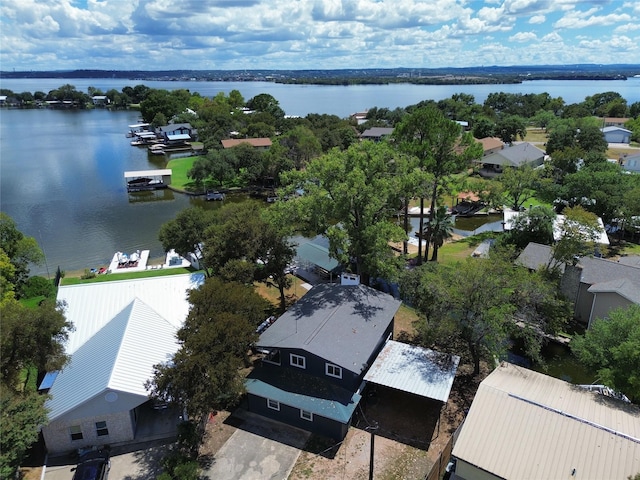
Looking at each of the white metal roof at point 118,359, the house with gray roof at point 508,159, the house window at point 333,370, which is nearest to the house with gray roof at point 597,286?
the house window at point 333,370

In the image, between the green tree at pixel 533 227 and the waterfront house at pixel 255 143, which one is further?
the waterfront house at pixel 255 143

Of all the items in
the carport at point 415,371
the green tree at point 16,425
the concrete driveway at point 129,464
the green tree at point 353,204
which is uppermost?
the green tree at point 353,204

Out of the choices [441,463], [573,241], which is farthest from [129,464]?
[573,241]

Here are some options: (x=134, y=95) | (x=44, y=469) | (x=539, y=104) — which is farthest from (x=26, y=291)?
(x=134, y=95)

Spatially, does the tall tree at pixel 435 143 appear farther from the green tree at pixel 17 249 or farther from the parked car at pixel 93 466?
the green tree at pixel 17 249

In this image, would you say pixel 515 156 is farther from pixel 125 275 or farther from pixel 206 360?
pixel 206 360

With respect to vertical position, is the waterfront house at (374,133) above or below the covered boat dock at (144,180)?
above

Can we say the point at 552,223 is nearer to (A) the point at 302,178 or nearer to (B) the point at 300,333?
(A) the point at 302,178

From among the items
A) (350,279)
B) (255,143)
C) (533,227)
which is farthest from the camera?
(255,143)
